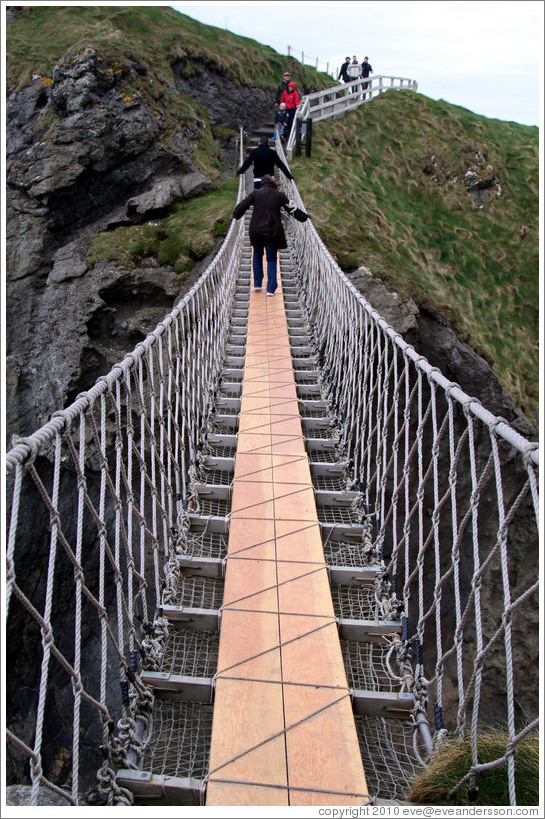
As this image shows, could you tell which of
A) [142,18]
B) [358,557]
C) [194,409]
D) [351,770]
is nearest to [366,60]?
[142,18]

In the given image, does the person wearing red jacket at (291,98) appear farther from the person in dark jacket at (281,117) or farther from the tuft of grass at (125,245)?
the tuft of grass at (125,245)

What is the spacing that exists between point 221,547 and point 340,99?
14.5m

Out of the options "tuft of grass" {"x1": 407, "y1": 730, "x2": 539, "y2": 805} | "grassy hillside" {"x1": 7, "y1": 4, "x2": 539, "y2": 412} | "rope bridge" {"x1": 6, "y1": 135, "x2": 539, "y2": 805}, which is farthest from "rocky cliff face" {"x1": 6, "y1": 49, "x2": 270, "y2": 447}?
"tuft of grass" {"x1": 407, "y1": 730, "x2": 539, "y2": 805}

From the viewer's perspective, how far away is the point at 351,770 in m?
1.57

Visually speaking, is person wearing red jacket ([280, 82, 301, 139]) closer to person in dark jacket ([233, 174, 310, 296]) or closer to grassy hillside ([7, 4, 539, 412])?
grassy hillside ([7, 4, 539, 412])

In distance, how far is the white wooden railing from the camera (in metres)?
12.1

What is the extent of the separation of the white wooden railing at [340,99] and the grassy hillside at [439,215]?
31 cm

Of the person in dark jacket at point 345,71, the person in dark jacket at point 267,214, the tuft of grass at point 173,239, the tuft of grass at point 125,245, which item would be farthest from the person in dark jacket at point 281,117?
the person in dark jacket at point 267,214

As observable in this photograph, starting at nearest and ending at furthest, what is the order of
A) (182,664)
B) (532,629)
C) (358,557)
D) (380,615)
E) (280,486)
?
(182,664) < (380,615) < (358,557) < (280,486) < (532,629)

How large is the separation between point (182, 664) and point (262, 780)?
0.67 m

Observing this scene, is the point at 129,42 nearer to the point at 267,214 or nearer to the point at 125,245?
the point at 125,245

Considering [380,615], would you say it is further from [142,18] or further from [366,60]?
[366,60]

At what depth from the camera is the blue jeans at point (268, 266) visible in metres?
5.86

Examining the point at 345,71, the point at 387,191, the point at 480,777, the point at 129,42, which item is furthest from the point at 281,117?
the point at 480,777
